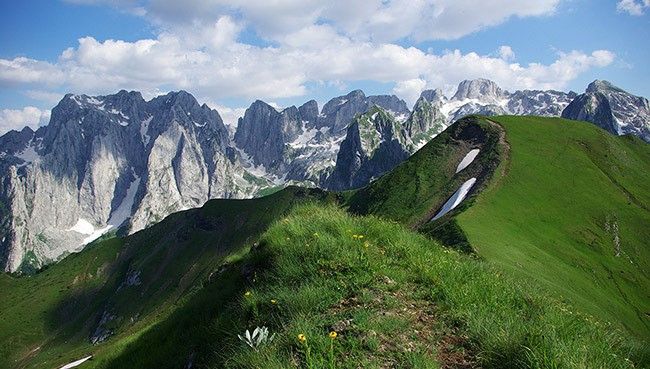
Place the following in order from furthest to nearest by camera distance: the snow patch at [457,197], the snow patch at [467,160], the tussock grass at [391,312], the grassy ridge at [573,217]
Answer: the snow patch at [467,160], the snow patch at [457,197], the grassy ridge at [573,217], the tussock grass at [391,312]

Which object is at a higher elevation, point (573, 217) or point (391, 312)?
point (391, 312)

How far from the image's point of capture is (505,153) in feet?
339

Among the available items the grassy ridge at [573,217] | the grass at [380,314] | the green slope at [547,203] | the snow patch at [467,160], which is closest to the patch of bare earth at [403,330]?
the grass at [380,314]

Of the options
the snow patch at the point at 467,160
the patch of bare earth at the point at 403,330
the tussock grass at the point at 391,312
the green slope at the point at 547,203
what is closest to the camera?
the tussock grass at the point at 391,312

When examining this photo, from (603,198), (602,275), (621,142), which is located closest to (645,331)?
(602,275)

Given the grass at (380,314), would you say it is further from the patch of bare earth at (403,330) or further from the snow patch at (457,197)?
the snow patch at (457,197)

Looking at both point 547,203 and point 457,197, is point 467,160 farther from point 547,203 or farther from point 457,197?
point 547,203

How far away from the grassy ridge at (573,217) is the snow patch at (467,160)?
29.7 feet

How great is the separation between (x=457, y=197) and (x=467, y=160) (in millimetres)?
23986

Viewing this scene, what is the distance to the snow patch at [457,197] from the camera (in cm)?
8956

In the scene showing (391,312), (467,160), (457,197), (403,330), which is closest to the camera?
(403,330)

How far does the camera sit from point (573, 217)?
8300 cm

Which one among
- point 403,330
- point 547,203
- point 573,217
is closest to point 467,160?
point 547,203

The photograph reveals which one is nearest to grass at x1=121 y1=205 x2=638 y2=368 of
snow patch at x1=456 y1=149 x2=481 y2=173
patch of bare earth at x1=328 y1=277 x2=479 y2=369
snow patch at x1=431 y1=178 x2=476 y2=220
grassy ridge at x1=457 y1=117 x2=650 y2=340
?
patch of bare earth at x1=328 y1=277 x2=479 y2=369
